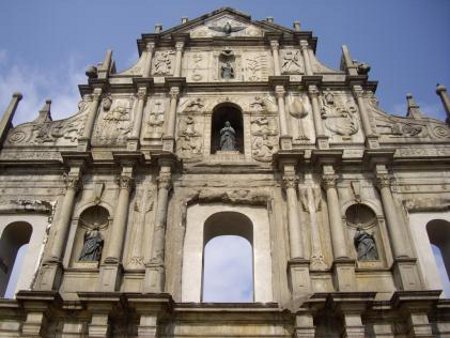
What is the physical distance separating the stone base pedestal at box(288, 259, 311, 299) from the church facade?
4 centimetres

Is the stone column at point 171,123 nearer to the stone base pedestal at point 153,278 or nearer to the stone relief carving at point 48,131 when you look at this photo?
the stone relief carving at point 48,131

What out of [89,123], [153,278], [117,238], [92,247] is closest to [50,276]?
[92,247]

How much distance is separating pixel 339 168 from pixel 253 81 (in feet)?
12.2

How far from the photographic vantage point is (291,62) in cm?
1418

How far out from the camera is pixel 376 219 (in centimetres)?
1048

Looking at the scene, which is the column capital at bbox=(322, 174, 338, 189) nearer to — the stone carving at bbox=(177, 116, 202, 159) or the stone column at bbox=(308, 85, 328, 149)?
the stone column at bbox=(308, 85, 328, 149)

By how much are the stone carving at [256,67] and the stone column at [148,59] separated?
2.72 m

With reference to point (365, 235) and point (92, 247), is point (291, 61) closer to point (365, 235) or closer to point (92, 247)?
point (365, 235)

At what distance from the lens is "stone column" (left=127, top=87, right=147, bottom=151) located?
11656 mm

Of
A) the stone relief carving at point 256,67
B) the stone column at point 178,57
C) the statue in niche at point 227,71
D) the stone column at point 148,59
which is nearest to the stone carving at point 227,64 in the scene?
the statue in niche at point 227,71

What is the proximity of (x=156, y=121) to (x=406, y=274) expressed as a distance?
6790mm

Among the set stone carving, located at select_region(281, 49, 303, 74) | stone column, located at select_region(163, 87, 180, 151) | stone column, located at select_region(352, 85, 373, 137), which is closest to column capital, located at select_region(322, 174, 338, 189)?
stone column, located at select_region(352, 85, 373, 137)

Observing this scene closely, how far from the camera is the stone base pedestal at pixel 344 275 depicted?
8.98 metres

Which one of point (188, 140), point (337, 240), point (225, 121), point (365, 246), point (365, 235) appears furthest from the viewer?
point (225, 121)
